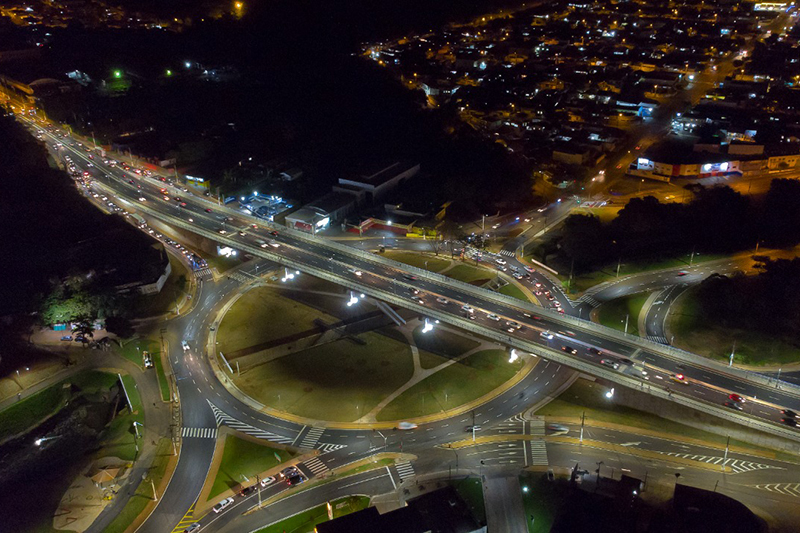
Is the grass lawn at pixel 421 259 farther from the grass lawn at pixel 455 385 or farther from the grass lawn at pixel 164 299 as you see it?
the grass lawn at pixel 164 299

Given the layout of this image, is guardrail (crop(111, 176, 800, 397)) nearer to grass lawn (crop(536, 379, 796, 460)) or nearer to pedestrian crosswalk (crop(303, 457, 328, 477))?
grass lawn (crop(536, 379, 796, 460))

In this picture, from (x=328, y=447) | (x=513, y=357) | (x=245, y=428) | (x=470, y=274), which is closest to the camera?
(x=328, y=447)

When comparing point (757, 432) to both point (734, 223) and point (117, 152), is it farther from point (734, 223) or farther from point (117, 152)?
point (117, 152)

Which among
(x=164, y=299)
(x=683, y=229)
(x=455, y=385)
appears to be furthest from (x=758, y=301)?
(x=164, y=299)

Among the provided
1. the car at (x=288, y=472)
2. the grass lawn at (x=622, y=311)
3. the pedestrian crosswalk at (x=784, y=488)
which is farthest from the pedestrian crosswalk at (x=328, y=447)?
the pedestrian crosswalk at (x=784, y=488)

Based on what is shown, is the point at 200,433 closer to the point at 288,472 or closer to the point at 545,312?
the point at 288,472

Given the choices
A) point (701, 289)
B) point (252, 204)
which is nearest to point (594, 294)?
point (701, 289)

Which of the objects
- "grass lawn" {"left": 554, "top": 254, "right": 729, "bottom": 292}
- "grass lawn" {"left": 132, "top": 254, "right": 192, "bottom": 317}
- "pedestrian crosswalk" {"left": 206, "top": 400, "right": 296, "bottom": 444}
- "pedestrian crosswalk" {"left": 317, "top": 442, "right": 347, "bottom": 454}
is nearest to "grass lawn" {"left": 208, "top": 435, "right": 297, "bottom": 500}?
"pedestrian crosswalk" {"left": 206, "top": 400, "right": 296, "bottom": 444}
